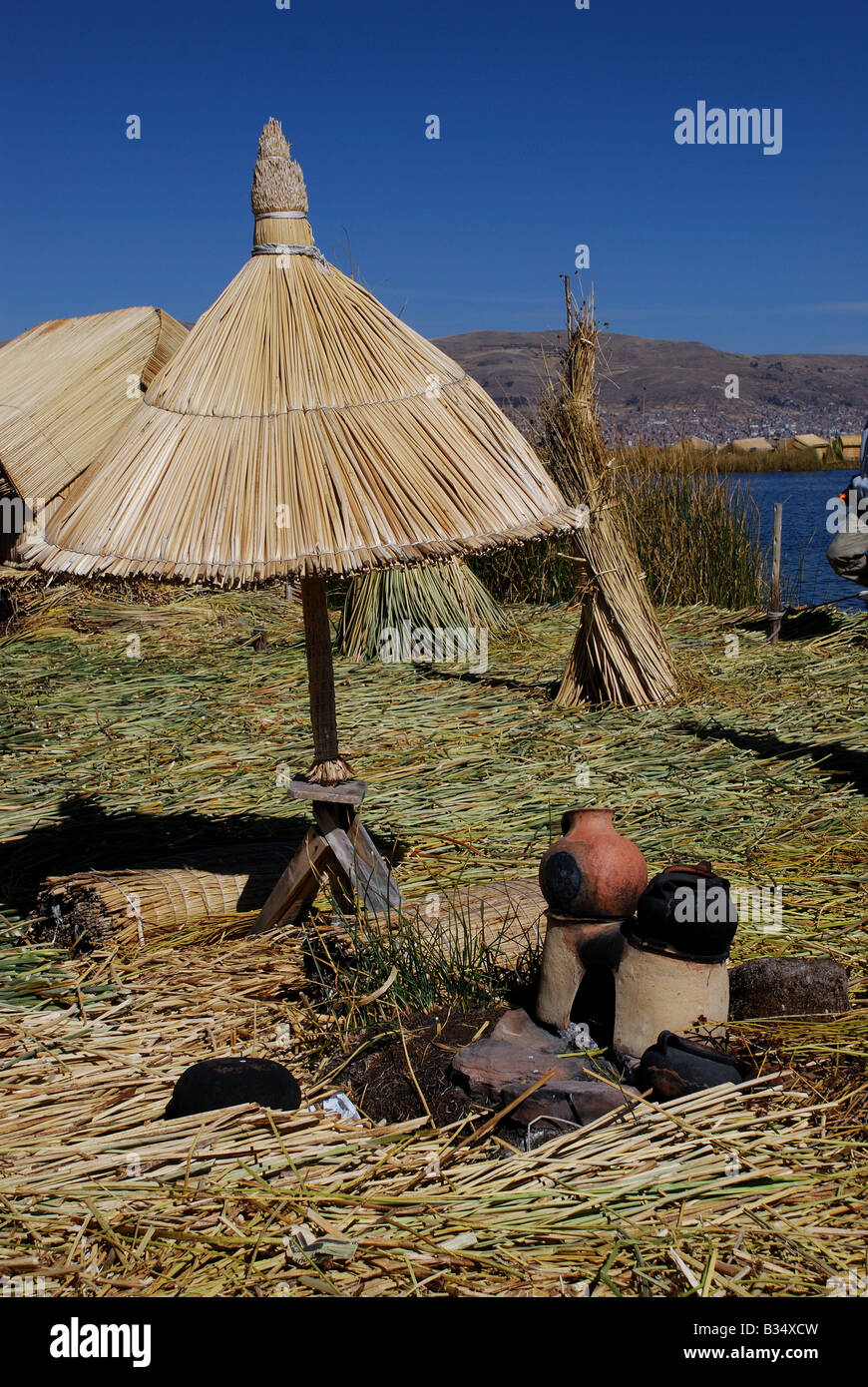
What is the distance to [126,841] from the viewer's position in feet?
13.4

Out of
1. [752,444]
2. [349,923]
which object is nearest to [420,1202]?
[349,923]

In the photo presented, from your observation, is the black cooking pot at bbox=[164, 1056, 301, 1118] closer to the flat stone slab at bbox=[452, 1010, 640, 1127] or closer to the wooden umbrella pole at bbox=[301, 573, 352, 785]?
the flat stone slab at bbox=[452, 1010, 640, 1127]

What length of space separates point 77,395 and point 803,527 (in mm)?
20097

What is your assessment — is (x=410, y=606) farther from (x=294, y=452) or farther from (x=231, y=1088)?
(x=231, y=1088)

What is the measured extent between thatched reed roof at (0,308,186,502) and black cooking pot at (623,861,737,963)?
1989 millimetres

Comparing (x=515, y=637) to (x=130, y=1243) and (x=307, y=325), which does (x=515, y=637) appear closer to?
(x=307, y=325)

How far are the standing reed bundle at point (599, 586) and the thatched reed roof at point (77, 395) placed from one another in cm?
249

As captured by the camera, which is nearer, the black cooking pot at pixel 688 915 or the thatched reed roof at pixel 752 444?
the black cooking pot at pixel 688 915

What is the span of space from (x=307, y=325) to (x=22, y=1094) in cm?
193

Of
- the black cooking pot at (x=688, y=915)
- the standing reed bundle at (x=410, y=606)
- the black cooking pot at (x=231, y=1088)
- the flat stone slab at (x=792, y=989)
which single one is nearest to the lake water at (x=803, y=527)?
the standing reed bundle at (x=410, y=606)

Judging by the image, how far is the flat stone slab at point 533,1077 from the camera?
7.41ft

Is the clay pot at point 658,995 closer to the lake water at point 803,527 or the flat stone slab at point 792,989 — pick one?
the flat stone slab at point 792,989
